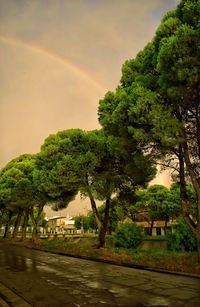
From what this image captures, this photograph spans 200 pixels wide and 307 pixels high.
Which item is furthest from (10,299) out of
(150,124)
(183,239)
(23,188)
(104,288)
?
(23,188)

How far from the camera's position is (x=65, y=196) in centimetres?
3156

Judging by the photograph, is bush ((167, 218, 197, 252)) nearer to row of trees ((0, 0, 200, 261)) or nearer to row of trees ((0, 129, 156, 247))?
row of trees ((0, 0, 200, 261))

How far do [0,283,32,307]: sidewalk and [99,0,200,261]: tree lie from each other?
792 centimetres

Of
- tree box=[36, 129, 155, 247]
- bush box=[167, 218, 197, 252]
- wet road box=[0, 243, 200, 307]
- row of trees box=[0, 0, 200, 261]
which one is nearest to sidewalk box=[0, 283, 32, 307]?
wet road box=[0, 243, 200, 307]

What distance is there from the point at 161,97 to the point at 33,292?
31.0 feet

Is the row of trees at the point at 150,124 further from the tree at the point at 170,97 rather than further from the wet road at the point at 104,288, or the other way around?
the wet road at the point at 104,288

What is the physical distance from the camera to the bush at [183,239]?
Answer: 17125mm

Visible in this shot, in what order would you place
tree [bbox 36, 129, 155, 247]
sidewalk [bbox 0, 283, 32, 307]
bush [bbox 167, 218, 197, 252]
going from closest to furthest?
sidewalk [bbox 0, 283, 32, 307], bush [bbox 167, 218, 197, 252], tree [bbox 36, 129, 155, 247]

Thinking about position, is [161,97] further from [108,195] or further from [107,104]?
[108,195]

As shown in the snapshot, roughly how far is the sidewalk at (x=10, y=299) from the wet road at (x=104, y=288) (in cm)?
23

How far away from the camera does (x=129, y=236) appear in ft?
76.0

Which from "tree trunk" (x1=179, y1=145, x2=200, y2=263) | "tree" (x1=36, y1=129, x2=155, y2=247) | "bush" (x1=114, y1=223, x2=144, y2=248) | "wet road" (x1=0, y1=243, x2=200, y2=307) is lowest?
"wet road" (x1=0, y1=243, x2=200, y2=307)

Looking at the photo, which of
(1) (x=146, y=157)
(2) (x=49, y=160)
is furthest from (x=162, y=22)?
(2) (x=49, y=160)

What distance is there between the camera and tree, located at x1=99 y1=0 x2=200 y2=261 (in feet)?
39.6
